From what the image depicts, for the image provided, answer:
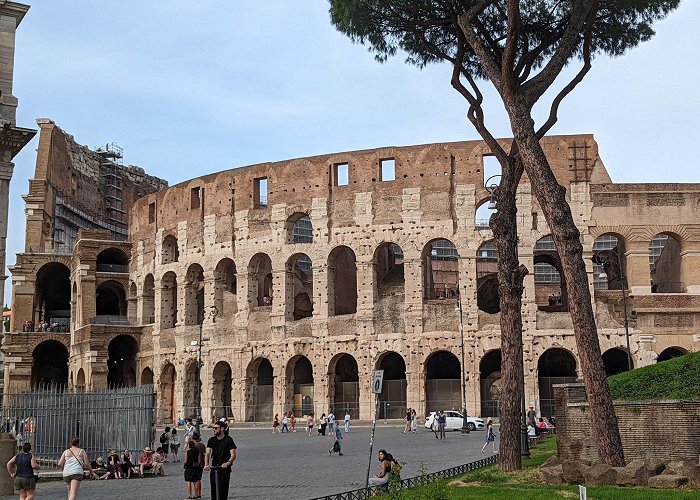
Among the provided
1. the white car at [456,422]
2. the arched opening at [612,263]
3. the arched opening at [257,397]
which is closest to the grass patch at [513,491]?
the white car at [456,422]

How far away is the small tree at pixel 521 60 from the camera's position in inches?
504

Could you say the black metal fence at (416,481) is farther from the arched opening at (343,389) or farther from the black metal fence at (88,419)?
the arched opening at (343,389)

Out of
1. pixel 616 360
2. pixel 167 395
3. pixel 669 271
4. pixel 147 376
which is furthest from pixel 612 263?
pixel 147 376

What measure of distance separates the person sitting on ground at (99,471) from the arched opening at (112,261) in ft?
89.9

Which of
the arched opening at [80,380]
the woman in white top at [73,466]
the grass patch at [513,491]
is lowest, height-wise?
the grass patch at [513,491]

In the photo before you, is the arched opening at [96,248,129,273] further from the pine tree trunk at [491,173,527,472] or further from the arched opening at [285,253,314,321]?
the pine tree trunk at [491,173,527,472]

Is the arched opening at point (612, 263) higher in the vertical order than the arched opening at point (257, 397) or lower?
higher

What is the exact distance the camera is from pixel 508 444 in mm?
14102

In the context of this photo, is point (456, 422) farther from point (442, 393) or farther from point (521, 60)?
point (521, 60)

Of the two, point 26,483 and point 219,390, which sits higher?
point 219,390

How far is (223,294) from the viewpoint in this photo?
38.2 meters

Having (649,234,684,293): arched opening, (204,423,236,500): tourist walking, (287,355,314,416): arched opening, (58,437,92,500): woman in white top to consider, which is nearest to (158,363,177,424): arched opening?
(287,355,314,416): arched opening

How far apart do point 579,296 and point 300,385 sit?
973 inches

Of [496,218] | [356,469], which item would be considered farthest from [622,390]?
[356,469]
